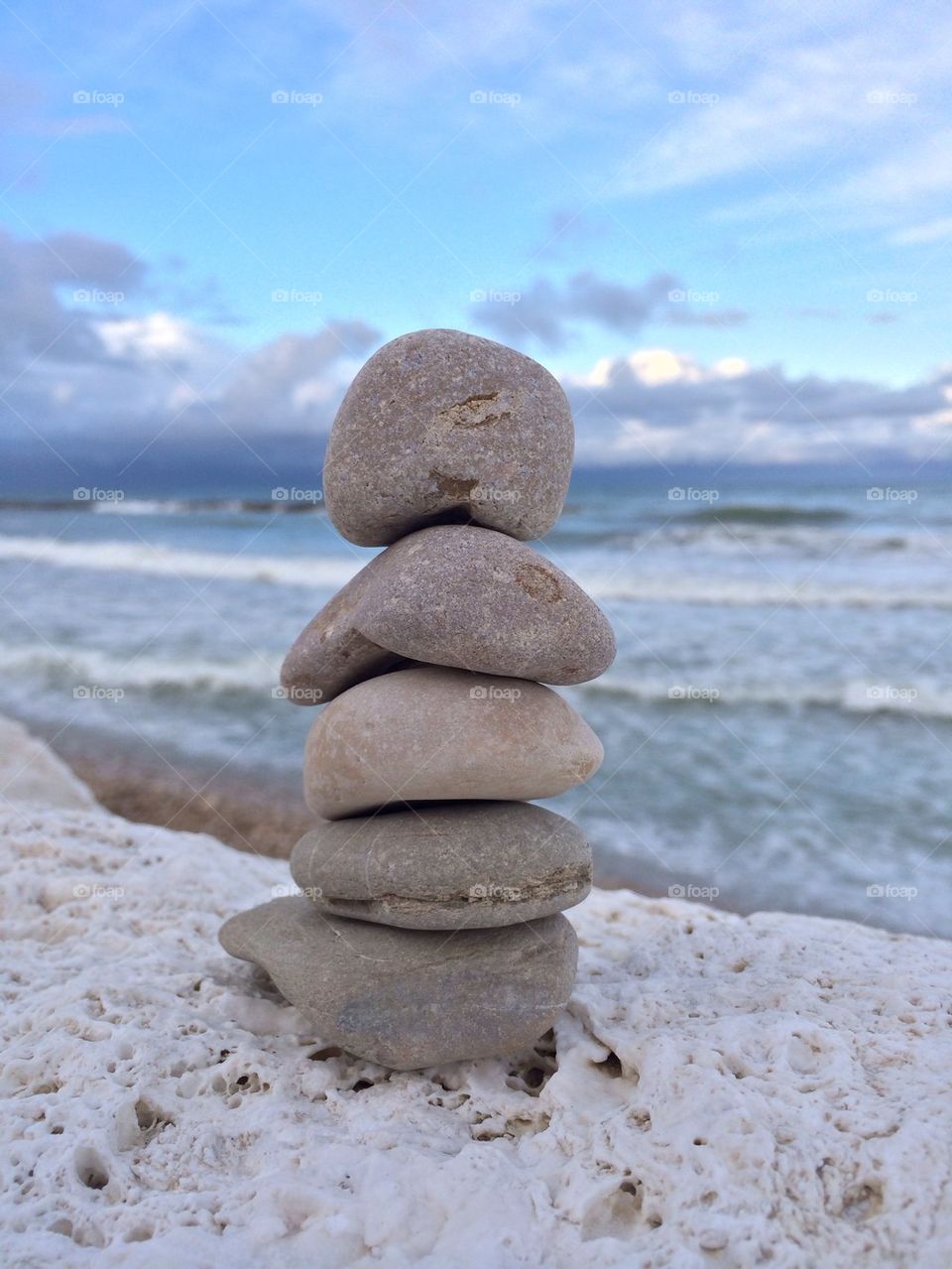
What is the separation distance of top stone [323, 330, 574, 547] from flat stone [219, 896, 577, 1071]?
187 centimetres

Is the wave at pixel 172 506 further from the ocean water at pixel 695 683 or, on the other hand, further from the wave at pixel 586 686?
the wave at pixel 586 686

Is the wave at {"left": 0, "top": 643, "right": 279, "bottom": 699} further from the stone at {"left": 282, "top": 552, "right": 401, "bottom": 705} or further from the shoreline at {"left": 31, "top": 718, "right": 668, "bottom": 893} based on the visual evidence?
the stone at {"left": 282, "top": 552, "right": 401, "bottom": 705}

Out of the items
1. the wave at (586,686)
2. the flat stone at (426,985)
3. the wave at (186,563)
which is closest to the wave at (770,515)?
the wave at (186,563)

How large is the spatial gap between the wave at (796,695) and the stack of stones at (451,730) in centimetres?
856

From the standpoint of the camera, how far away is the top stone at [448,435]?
3.94 m

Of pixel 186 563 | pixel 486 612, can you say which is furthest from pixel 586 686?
pixel 186 563

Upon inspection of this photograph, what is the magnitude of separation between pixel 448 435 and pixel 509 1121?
2.73 m

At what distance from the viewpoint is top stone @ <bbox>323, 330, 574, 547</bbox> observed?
155 inches

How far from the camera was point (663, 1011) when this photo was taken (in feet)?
13.1

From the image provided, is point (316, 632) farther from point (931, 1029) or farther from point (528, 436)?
point (931, 1029)

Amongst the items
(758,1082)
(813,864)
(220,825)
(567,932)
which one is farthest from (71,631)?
(758,1082)

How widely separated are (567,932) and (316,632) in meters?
1.82

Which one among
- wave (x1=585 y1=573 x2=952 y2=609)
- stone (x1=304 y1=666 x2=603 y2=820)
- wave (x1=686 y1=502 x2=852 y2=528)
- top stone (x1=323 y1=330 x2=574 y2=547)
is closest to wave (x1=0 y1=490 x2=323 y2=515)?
wave (x1=686 y1=502 x2=852 y2=528)

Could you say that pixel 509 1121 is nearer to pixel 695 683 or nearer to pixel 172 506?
pixel 695 683
